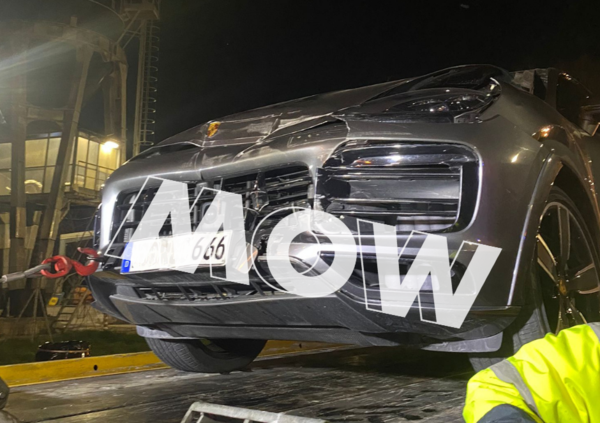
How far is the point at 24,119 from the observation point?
1320 cm

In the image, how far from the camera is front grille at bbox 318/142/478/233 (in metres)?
1.88

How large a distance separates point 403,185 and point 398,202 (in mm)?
80

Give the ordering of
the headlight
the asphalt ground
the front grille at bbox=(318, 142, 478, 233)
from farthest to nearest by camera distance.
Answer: the asphalt ground, the headlight, the front grille at bbox=(318, 142, 478, 233)

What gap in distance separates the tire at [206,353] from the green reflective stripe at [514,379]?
83.8 inches

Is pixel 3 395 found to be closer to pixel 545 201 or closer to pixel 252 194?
pixel 252 194

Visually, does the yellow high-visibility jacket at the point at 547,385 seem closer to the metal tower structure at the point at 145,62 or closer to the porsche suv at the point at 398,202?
the porsche suv at the point at 398,202

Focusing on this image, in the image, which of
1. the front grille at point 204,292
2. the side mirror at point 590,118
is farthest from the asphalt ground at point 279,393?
the side mirror at point 590,118

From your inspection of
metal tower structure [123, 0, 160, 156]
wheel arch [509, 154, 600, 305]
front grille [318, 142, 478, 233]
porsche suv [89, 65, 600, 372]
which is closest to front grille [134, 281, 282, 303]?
porsche suv [89, 65, 600, 372]

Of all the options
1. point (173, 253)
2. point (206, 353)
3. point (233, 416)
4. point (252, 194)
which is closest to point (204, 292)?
point (173, 253)

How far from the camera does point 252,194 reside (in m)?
2.18

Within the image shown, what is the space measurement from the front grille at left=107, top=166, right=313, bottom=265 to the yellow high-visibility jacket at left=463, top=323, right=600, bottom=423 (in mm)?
985

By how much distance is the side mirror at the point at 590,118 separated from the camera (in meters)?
2.75

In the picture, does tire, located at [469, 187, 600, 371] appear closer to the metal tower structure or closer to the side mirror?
the side mirror

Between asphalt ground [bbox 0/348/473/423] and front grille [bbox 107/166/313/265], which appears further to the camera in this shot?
asphalt ground [bbox 0/348/473/423]
